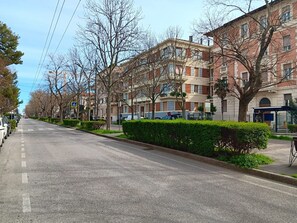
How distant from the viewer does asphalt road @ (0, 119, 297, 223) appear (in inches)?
176

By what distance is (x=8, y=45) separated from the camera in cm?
3516

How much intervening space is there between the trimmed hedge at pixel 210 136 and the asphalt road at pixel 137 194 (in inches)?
46.3

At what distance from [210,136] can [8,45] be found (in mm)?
33320

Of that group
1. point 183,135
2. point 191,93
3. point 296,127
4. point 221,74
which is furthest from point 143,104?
point 183,135

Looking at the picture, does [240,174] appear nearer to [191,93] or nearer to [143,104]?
[191,93]

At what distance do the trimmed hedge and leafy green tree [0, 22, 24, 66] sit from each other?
28.0m

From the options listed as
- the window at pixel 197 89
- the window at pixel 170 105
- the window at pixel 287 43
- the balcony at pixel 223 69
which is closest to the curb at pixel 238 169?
the window at pixel 287 43

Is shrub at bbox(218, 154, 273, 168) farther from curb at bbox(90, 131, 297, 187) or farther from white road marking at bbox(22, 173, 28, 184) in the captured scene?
white road marking at bbox(22, 173, 28, 184)

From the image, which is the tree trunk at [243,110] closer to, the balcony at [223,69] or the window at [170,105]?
the balcony at [223,69]

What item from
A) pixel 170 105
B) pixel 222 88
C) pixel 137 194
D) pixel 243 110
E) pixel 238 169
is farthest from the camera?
pixel 170 105

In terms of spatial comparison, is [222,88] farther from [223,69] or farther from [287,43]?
[287,43]

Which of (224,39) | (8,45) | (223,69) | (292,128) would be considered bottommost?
(292,128)

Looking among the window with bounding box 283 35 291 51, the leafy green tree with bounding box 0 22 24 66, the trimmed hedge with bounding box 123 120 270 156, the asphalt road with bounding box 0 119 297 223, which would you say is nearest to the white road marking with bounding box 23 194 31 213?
the asphalt road with bounding box 0 119 297 223

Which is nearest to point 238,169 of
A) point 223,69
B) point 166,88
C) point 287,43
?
point 287,43
